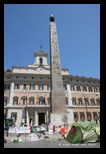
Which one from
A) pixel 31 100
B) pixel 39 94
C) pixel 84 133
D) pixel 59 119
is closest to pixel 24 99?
pixel 31 100

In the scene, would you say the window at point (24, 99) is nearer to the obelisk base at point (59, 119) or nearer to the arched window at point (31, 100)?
the arched window at point (31, 100)

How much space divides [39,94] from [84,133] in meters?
23.0

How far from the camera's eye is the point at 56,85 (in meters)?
13.5

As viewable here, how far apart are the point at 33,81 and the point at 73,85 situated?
9346mm

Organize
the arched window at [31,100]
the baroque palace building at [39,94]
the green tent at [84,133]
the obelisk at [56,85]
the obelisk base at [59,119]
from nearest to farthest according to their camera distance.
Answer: the green tent at [84,133] < the obelisk base at [59,119] < the obelisk at [56,85] < the baroque palace building at [39,94] < the arched window at [31,100]

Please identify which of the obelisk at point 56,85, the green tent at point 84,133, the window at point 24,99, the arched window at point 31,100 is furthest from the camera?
the arched window at point 31,100

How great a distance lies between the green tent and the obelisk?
3949 millimetres

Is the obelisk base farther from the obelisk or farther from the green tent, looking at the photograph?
the green tent

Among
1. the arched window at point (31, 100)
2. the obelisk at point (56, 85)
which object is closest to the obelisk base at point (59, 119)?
the obelisk at point (56, 85)

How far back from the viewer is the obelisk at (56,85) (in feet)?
39.6

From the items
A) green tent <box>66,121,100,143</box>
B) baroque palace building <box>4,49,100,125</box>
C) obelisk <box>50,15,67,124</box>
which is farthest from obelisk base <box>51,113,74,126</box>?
baroque palace building <box>4,49,100,125</box>

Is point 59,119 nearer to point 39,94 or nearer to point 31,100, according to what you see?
point 31,100

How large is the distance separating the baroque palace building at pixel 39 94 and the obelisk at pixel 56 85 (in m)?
14.5
